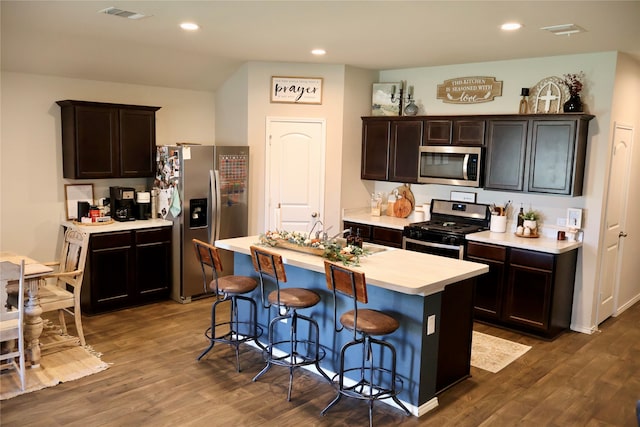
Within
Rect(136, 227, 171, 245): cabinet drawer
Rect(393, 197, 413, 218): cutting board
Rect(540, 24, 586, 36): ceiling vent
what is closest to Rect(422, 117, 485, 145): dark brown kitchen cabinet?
Rect(393, 197, 413, 218): cutting board

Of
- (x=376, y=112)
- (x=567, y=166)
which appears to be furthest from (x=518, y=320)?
(x=376, y=112)

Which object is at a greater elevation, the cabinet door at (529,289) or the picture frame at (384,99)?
the picture frame at (384,99)

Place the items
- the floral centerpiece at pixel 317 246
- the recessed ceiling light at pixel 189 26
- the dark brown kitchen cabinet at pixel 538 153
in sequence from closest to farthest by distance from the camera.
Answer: the floral centerpiece at pixel 317 246 → the recessed ceiling light at pixel 189 26 → the dark brown kitchen cabinet at pixel 538 153

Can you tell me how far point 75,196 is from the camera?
5.55m

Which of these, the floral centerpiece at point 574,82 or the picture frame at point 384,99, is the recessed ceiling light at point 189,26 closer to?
the picture frame at point 384,99

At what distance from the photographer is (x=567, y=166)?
4.82 meters

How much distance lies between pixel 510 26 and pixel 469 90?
180cm

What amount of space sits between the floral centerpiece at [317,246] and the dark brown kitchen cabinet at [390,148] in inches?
85.0

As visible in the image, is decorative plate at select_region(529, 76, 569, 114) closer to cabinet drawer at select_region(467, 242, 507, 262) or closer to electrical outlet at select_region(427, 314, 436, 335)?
cabinet drawer at select_region(467, 242, 507, 262)

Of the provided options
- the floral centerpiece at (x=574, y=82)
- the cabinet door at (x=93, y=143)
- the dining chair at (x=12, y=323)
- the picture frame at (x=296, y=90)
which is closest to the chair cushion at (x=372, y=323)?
the dining chair at (x=12, y=323)

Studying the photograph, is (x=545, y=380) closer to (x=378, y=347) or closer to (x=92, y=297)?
(x=378, y=347)

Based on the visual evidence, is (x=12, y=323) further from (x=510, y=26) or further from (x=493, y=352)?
(x=510, y=26)

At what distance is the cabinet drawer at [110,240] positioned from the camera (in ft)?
16.5

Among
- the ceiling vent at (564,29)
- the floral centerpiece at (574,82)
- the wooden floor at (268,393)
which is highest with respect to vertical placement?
the ceiling vent at (564,29)
